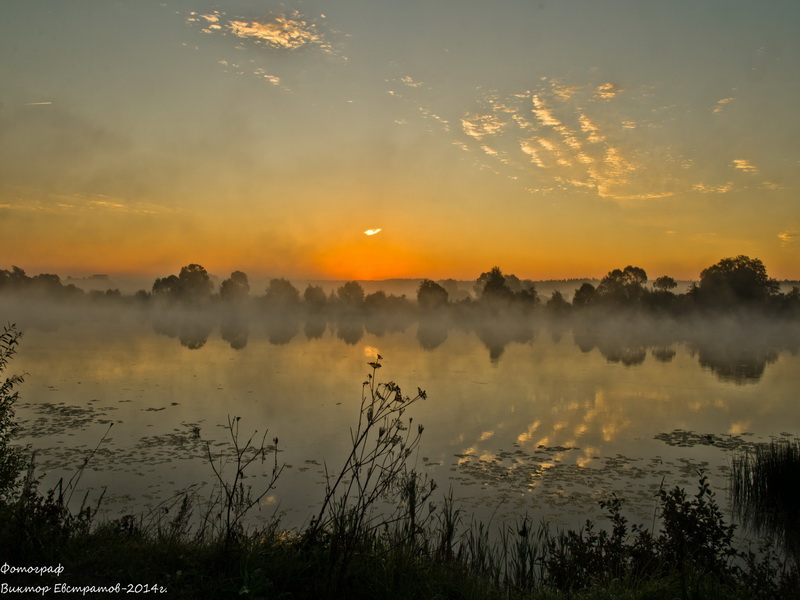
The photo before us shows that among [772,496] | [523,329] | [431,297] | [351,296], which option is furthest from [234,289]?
[772,496]

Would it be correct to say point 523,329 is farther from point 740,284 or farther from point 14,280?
point 14,280

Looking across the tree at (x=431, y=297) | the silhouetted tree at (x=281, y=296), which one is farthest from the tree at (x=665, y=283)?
the silhouetted tree at (x=281, y=296)

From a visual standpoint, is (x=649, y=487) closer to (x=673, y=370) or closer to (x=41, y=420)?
(x=41, y=420)

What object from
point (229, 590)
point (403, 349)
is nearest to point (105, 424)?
point (229, 590)

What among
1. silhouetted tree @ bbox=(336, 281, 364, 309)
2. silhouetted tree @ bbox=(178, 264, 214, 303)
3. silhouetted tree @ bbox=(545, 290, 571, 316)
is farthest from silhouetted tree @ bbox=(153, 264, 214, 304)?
silhouetted tree @ bbox=(545, 290, 571, 316)

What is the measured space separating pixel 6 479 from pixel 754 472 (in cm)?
1594

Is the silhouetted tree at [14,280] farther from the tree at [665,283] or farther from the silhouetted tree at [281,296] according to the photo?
the tree at [665,283]

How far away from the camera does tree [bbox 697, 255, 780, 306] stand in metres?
94.3

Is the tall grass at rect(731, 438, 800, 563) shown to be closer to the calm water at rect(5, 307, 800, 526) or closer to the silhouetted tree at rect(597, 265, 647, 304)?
the calm water at rect(5, 307, 800, 526)

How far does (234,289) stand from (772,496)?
140575 millimetres

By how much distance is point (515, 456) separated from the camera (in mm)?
15297

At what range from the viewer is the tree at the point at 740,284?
94.3 meters

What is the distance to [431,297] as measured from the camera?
132 meters

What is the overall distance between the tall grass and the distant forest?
3807 inches
